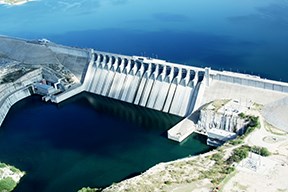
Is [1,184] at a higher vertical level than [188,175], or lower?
lower

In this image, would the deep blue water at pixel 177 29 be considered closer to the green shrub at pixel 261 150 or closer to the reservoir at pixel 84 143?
the reservoir at pixel 84 143

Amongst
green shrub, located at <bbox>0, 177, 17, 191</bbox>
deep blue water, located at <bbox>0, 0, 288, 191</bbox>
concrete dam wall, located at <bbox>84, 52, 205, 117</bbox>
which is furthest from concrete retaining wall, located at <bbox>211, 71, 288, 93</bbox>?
green shrub, located at <bbox>0, 177, 17, 191</bbox>

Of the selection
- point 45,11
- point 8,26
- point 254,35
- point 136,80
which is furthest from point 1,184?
point 45,11

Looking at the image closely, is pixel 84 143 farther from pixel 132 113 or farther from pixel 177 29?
pixel 177 29

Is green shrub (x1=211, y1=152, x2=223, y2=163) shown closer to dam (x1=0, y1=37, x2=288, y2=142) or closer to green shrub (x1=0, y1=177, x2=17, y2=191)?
dam (x1=0, y1=37, x2=288, y2=142)

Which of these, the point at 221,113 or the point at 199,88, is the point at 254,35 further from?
the point at 221,113

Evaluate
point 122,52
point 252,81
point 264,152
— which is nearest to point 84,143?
point 264,152
